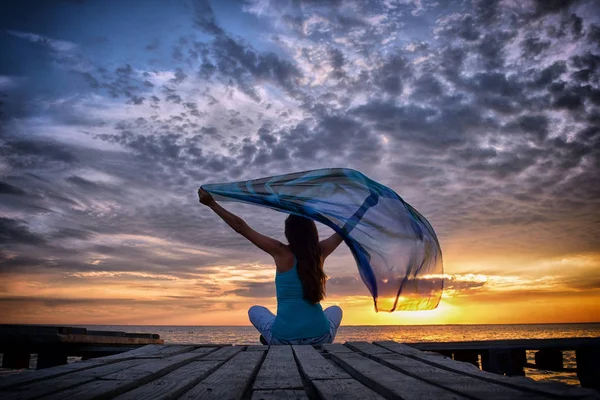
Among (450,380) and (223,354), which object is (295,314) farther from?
(450,380)

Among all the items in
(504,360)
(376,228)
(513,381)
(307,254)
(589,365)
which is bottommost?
(589,365)

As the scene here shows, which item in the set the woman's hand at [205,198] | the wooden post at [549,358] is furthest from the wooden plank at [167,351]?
the wooden post at [549,358]

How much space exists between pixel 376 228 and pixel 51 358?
570 centimetres

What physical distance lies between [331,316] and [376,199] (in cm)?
207

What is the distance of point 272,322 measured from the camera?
631cm

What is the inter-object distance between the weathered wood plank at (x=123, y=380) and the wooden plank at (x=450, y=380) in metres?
1.63

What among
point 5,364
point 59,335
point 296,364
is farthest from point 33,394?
point 5,364

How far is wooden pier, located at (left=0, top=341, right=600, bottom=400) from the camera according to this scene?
220 centimetres

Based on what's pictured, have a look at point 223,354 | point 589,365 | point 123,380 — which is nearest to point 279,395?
point 123,380

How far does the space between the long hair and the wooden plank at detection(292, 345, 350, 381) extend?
63.3 inches

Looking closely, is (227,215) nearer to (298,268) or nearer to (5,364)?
(298,268)

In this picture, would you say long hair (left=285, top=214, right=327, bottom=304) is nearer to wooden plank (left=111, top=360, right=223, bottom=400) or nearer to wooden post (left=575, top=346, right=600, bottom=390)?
wooden plank (left=111, top=360, right=223, bottom=400)

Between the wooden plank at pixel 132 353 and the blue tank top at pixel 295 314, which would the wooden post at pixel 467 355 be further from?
the wooden plank at pixel 132 353

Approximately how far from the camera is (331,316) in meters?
6.48
